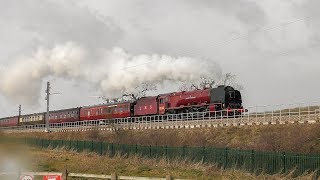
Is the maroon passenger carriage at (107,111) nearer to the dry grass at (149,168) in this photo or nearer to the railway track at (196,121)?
the railway track at (196,121)

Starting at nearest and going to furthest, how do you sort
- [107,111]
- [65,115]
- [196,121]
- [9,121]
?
[196,121], [107,111], [65,115], [9,121]

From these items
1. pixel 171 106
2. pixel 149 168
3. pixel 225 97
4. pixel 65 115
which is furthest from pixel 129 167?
pixel 65 115

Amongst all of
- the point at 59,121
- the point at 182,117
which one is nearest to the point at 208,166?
the point at 182,117

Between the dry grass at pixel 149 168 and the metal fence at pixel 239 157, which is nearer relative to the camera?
the dry grass at pixel 149 168

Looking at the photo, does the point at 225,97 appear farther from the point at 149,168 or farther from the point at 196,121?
the point at 149,168

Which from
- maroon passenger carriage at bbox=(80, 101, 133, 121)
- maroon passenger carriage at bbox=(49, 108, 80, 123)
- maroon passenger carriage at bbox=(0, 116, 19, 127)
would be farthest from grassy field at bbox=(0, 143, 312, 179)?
maroon passenger carriage at bbox=(0, 116, 19, 127)

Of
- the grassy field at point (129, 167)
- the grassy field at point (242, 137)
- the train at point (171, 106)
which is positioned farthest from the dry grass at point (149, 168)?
the train at point (171, 106)

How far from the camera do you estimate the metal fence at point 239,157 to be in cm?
2705

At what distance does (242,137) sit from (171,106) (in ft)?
52.7

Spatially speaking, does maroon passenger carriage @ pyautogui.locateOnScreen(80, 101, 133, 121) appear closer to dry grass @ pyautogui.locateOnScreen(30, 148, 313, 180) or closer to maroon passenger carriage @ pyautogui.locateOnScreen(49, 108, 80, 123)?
maroon passenger carriage @ pyautogui.locateOnScreen(49, 108, 80, 123)

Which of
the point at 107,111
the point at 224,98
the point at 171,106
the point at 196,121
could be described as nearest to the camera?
the point at 196,121

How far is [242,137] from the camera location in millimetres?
Result: 39562

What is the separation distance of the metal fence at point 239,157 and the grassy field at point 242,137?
4.77 meters

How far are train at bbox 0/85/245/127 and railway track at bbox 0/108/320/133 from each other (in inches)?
30.6
